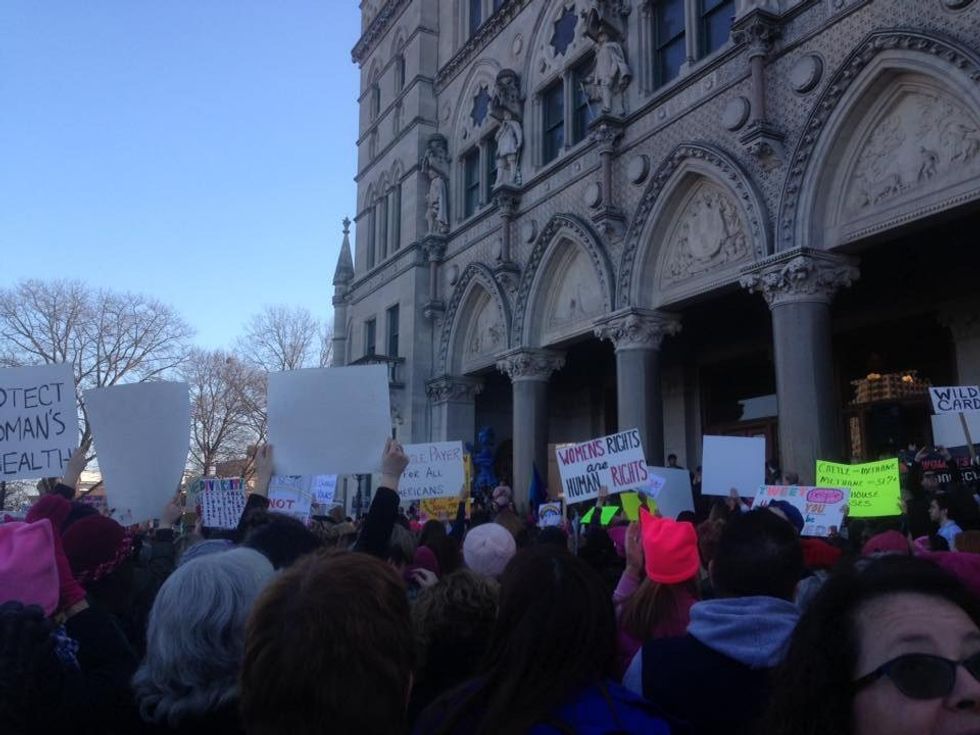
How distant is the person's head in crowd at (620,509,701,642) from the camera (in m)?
3.29

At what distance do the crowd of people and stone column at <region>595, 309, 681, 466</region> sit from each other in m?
12.1

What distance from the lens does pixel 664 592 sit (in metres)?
3.36

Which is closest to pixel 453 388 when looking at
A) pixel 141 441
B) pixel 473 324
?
pixel 473 324

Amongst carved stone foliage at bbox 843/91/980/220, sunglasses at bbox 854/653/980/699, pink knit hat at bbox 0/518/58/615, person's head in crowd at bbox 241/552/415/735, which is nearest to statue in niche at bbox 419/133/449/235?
carved stone foliage at bbox 843/91/980/220

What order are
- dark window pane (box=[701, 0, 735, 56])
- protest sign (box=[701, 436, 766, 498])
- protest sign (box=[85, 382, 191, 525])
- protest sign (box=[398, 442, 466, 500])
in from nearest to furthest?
protest sign (box=[85, 382, 191, 525]), protest sign (box=[701, 436, 766, 498]), protest sign (box=[398, 442, 466, 500]), dark window pane (box=[701, 0, 735, 56])

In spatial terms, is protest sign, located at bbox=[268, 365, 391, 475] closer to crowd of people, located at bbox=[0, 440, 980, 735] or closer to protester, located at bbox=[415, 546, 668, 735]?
crowd of people, located at bbox=[0, 440, 980, 735]

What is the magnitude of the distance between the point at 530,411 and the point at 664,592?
16.2 metres

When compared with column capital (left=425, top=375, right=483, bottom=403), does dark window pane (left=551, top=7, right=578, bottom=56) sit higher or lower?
higher

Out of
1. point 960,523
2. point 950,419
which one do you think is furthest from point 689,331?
point 960,523

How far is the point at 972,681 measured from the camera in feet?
5.10

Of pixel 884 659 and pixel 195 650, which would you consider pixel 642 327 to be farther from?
pixel 884 659

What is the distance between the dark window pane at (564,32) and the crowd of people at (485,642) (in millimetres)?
17900

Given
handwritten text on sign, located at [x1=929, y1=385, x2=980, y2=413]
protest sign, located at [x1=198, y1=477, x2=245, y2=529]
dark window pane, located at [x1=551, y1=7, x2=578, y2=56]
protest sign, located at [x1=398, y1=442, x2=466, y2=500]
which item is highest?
dark window pane, located at [x1=551, y1=7, x2=578, y2=56]

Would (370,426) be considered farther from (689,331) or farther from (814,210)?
(689,331)
